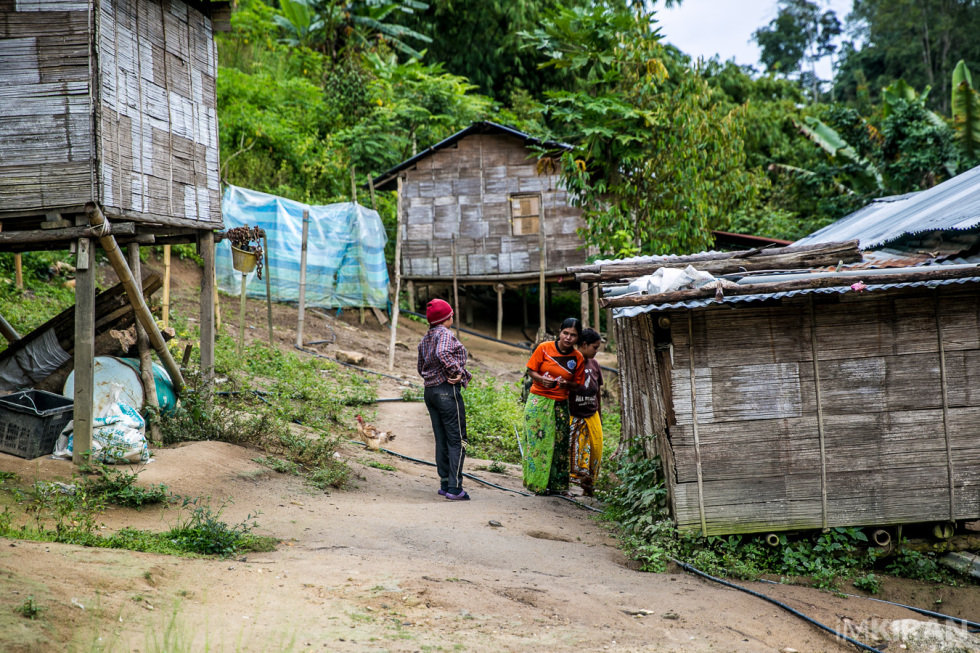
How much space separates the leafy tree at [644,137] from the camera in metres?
14.2

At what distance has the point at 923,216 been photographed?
798 centimetres

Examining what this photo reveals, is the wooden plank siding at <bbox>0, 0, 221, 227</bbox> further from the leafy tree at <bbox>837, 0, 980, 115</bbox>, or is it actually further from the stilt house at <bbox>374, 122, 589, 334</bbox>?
the leafy tree at <bbox>837, 0, 980, 115</bbox>

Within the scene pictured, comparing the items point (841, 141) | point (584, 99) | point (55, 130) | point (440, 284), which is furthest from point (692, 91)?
point (55, 130)

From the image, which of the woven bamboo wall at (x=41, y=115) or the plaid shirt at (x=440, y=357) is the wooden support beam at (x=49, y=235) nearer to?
the woven bamboo wall at (x=41, y=115)

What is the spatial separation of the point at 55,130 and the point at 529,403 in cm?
475

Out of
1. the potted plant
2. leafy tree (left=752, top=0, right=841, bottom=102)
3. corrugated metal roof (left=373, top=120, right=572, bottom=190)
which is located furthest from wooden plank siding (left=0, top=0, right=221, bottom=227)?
leafy tree (left=752, top=0, right=841, bottom=102)

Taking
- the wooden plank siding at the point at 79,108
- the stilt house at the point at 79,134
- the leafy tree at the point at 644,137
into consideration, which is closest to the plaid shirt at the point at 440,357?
the stilt house at the point at 79,134

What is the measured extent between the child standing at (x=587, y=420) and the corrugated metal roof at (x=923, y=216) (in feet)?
11.2

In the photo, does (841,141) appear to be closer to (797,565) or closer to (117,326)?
(797,565)

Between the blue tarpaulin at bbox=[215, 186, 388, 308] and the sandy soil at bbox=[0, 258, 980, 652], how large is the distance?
30.4 feet

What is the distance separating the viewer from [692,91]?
46.2ft

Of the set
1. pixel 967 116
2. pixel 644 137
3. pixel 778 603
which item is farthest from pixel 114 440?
pixel 967 116

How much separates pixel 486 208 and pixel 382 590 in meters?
15.8

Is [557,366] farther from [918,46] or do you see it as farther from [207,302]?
[918,46]
